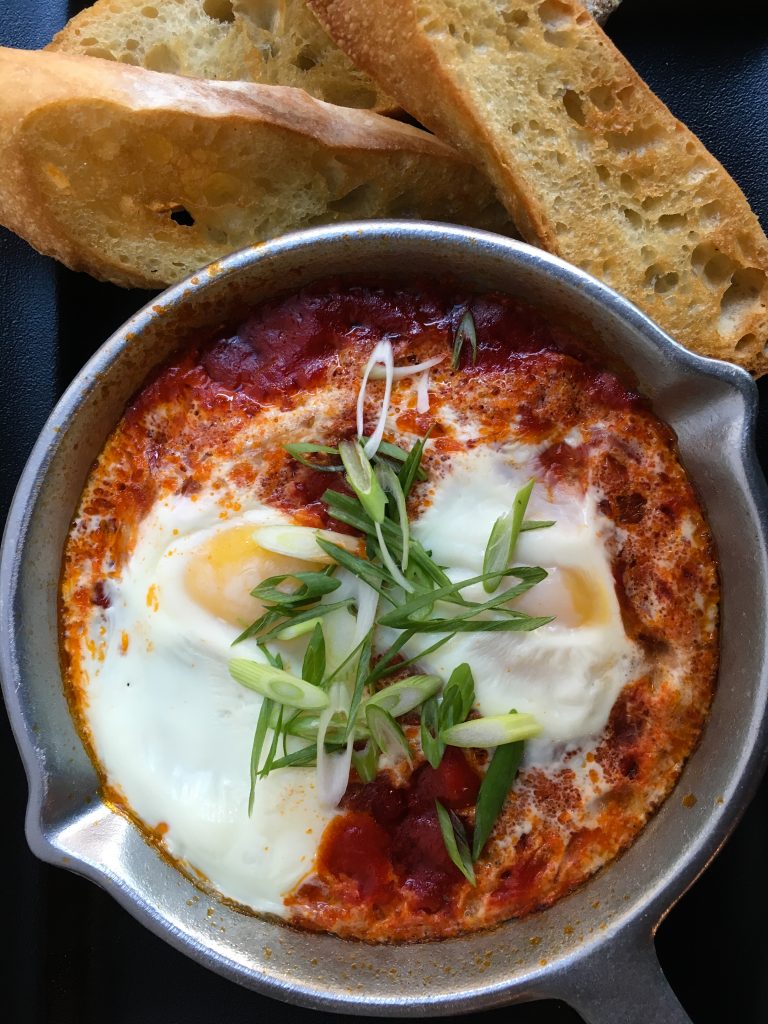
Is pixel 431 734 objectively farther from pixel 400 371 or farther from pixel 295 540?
pixel 400 371

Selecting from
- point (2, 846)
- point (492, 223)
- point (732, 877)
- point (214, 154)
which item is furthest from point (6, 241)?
point (732, 877)

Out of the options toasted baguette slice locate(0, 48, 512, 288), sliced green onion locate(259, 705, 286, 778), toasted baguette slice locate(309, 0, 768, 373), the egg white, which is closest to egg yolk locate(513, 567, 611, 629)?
the egg white

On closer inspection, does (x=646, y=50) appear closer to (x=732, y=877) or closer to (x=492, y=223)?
(x=492, y=223)

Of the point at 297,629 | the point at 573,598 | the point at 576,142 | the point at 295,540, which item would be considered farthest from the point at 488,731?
the point at 576,142

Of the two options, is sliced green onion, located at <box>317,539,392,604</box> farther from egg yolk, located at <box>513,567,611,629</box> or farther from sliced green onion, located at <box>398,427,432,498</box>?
egg yolk, located at <box>513,567,611,629</box>

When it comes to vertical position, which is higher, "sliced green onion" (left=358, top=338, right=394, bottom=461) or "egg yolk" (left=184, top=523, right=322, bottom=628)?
"sliced green onion" (left=358, top=338, right=394, bottom=461)

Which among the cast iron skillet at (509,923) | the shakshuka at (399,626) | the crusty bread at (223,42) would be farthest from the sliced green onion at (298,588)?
the crusty bread at (223,42)

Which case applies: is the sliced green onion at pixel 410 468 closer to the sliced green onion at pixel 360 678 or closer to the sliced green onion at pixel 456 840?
the sliced green onion at pixel 360 678
